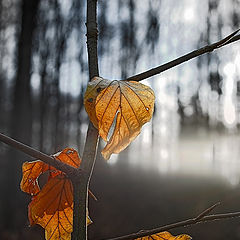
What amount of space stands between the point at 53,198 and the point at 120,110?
6.7 inches

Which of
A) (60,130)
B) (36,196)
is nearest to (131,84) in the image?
(36,196)

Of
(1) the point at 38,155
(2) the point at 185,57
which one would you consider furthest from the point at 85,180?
(2) the point at 185,57

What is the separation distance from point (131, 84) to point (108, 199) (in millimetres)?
11068

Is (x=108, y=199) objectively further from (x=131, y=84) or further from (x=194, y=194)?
(x=131, y=84)

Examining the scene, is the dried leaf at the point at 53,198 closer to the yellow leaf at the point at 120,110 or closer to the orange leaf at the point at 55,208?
the orange leaf at the point at 55,208

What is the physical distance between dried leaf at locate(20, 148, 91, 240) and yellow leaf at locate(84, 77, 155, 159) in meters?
0.13

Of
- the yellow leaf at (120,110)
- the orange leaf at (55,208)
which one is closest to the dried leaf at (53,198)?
the orange leaf at (55,208)

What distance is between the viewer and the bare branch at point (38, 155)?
14.2 inches

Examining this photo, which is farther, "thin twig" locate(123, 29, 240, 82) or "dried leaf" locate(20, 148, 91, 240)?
"dried leaf" locate(20, 148, 91, 240)

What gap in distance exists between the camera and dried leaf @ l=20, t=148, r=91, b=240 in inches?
19.6

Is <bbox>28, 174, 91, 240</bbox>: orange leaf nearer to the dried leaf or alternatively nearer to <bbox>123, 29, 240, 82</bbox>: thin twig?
the dried leaf

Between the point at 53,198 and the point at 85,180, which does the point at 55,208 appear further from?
the point at 85,180

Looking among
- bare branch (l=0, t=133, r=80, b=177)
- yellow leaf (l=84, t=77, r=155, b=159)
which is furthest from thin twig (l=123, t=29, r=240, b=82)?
bare branch (l=0, t=133, r=80, b=177)

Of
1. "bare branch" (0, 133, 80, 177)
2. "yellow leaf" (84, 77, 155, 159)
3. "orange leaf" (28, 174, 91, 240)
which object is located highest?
"yellow leaf" (84, 77, 155, 159)
